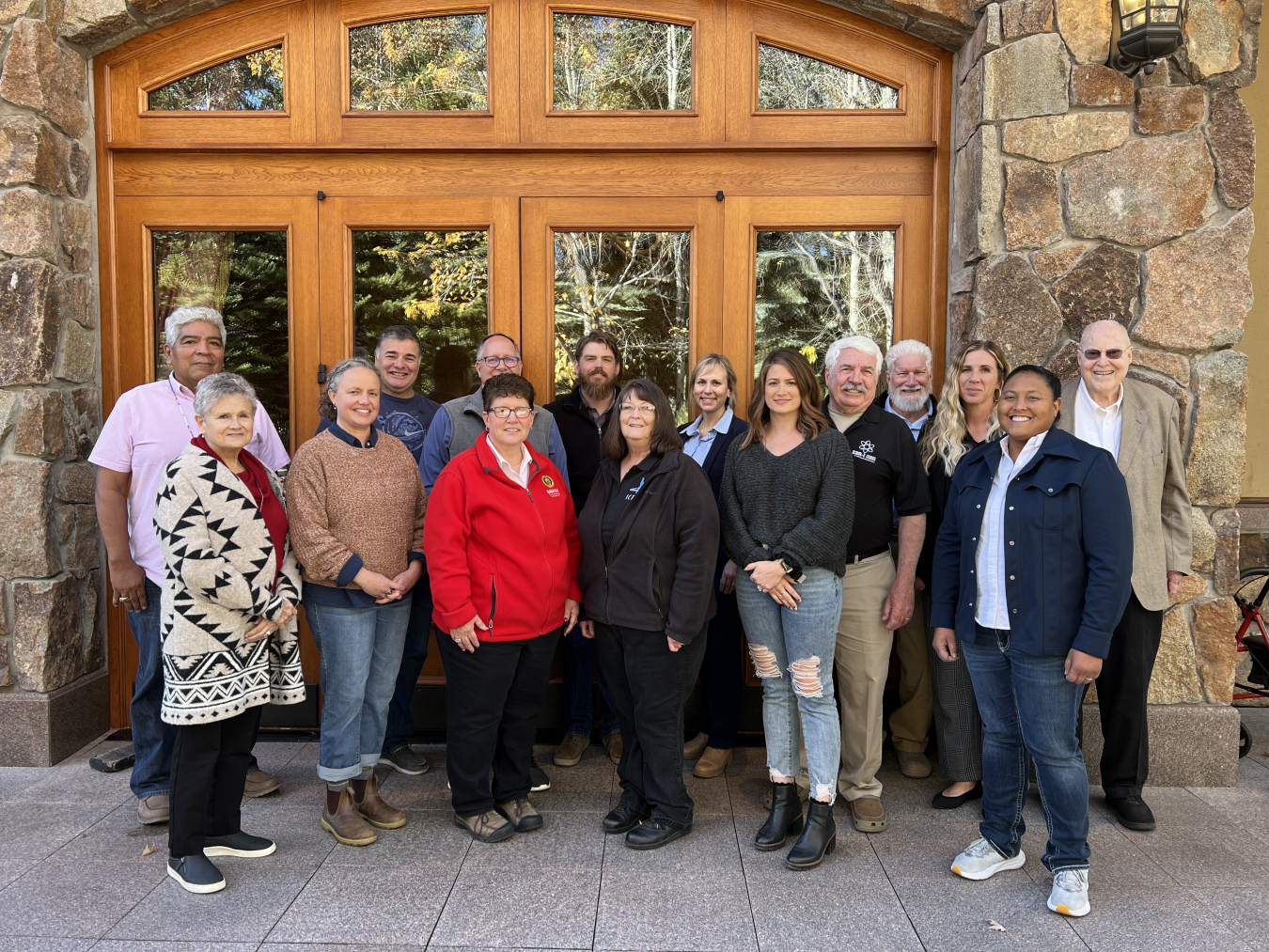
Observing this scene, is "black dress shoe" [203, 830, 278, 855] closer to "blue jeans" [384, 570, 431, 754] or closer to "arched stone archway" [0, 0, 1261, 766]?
"blue jeans" [384, 570, 431, 754]

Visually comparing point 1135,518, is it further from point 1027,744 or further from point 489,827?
point 489,827

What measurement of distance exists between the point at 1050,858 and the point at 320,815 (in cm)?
275

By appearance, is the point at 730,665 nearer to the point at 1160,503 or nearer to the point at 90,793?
the point at 1160,503

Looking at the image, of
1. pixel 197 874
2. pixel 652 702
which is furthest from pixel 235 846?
pixel 652 702

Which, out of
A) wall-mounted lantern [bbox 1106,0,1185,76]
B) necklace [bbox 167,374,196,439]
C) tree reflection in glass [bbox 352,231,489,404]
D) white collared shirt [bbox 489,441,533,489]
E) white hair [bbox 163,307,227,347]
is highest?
wall-mounted lantern [bbox 1106,0,1185,76]

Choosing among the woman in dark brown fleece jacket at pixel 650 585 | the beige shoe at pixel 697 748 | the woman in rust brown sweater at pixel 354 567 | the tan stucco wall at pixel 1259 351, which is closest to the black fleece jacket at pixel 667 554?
the woman in dark brown fleece jacket at pixel 650 585

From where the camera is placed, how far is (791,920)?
2828 millimetres

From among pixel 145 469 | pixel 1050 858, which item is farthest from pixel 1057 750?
pixel 145 469

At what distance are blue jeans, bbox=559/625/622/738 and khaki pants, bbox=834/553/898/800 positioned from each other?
1190mm

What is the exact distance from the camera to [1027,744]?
2.97 meters

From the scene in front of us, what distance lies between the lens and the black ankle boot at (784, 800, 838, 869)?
3.13 metres

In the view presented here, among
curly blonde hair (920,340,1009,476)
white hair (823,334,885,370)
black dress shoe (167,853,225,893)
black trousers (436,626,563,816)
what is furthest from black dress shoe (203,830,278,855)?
curly blonde hair (920,340,1009,476)

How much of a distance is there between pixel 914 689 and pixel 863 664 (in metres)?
0.64

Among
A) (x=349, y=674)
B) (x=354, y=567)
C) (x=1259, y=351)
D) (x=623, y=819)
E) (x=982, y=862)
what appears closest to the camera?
(x=982, y=862)
